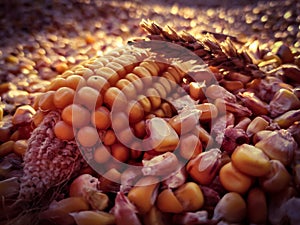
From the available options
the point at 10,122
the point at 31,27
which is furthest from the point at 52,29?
the point at 10,122

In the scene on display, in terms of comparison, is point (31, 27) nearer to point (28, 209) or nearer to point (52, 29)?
point (52, 29)

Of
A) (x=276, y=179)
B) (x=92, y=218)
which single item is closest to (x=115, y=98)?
(x=92, y=218)

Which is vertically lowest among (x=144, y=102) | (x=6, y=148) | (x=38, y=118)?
(x=6, y=148)

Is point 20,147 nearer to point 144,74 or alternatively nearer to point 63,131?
point 63,131

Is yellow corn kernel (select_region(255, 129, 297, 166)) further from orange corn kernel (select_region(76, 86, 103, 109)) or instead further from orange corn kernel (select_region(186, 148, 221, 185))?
orange corn kernel (select_region(76, 86, 103, 109))

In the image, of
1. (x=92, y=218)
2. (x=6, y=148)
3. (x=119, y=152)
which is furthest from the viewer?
(x=6, y=148)

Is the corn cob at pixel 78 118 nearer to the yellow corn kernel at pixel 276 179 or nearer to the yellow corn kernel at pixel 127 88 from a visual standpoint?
the yellow corn kernel at pixel 127 88

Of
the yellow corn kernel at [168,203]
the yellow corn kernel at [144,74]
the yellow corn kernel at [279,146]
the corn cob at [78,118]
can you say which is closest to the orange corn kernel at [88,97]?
the corn cob at [78,118]
